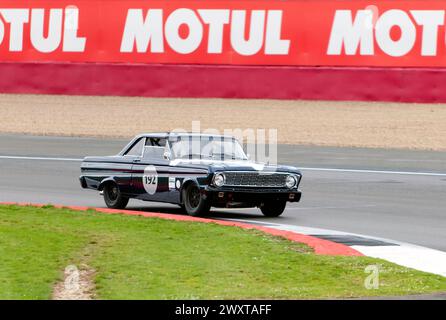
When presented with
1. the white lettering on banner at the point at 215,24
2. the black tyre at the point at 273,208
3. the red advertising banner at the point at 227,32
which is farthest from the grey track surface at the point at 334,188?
the white lettering on banner at the point at 215,24

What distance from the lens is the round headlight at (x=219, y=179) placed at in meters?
17.8

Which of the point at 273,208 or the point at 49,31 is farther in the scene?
the point at 49,31

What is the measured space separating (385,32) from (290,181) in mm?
17332

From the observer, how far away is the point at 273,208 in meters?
18.9

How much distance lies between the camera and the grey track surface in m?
18.2

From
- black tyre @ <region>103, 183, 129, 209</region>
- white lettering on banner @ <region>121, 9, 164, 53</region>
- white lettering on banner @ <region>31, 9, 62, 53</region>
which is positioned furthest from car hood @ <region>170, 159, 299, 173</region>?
white lettering on banner @ <region>31, 9, 62, 53</region>

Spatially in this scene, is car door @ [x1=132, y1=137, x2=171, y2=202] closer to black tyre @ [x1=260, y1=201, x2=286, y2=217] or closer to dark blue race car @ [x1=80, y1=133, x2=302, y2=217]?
dark blue race car @ [x1=80, y1=133, x2=302, y2=217]

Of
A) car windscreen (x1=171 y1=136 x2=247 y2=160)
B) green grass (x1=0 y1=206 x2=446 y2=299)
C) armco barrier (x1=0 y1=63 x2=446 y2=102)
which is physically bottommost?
green grass (x1=0 y1=206 x2=446 y2=299)

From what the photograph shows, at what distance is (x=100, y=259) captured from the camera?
13250mm

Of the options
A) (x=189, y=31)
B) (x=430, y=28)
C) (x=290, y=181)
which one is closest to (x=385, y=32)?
(x=430, y=28)

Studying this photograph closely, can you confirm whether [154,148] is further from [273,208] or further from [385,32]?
[385,32]

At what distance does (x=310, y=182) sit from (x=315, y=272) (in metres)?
11.8

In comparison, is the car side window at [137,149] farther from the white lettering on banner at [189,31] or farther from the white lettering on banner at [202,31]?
the white lettering on banner at [189,31]

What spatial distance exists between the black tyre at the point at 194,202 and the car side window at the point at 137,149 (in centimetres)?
147
